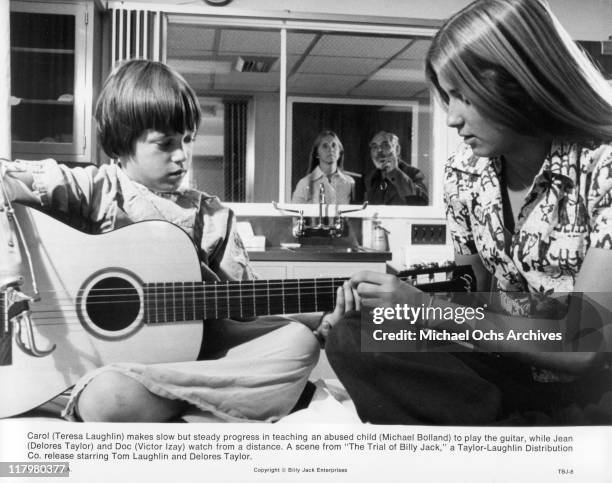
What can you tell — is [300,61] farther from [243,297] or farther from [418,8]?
[243,297]

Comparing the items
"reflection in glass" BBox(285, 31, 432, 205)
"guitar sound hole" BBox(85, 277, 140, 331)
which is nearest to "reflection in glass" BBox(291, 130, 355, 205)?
"reflection in glass" BBox(285, 31, 432, 205)

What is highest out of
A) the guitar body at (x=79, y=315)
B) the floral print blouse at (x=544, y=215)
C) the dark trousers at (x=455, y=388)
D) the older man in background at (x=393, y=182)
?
the older man in background at (x=393, y=182)

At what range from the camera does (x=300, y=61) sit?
0.98 m

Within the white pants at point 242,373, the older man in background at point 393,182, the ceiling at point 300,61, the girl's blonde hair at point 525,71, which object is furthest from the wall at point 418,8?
the white pants at point 242,373

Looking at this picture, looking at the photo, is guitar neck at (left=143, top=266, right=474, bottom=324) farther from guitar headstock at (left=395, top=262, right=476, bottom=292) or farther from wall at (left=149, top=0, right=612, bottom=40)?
wall at (left=149, top=0, right=612, bottom=40)

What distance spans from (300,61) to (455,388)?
68cm

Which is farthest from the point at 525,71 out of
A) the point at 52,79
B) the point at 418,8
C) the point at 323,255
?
the point at 52,79

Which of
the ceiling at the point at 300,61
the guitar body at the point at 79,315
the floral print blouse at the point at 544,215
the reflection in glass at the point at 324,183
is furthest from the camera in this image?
the reflection in glass at the point at 324,183

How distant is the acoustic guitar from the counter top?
0.18 metres

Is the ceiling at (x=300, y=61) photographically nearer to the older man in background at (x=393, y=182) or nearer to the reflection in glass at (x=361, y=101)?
the reflection in glass at (x=361, y=101)

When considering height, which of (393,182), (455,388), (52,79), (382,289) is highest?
(52,79)

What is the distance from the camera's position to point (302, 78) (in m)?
1.03

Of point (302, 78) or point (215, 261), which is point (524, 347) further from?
Answer: point (302, 78)

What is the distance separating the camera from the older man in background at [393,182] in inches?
34.2
